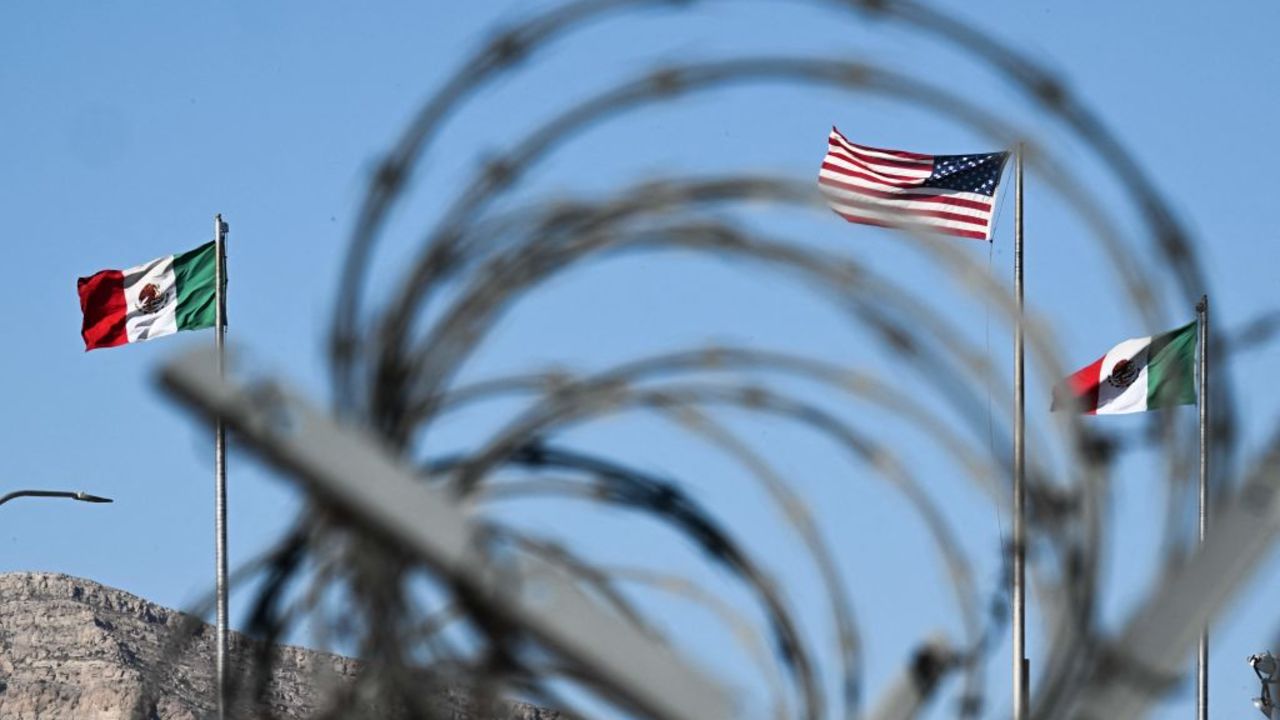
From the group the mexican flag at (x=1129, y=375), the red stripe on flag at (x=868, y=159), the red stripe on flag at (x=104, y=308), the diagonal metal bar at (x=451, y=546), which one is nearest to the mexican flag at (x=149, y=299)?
the red stripe on flag at (x=104, y=308)

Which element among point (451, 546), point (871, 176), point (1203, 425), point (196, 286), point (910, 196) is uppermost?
point (196, 286)

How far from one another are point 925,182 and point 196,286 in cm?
1143

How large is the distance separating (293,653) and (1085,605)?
6094 inches

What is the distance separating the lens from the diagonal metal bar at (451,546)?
685 centimetres

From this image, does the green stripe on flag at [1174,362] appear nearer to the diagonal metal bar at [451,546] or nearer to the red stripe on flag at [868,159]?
the red stripe on flag at [868,159]

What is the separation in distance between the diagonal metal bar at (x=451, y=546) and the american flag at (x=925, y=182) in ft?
44.9

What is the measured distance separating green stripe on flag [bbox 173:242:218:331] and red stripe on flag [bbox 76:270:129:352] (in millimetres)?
753

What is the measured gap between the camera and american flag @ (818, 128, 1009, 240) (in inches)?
840

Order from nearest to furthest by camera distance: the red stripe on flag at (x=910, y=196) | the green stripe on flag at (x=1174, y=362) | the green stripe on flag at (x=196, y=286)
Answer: the red stripe on flag at (x=910, y=196)
the green stripe on flag at (x=1174, y=362)
the green stripe on flag at (x=196, y=286)

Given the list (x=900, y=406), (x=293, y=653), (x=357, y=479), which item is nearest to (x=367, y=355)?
(x=357, y=479)

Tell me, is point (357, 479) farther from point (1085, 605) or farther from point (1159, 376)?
point (1159, 376)

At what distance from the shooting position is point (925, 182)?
2219 centimetres

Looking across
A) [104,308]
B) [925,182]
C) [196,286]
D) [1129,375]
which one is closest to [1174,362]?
[1129,375]

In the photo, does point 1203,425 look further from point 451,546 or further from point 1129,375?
point 451,546
